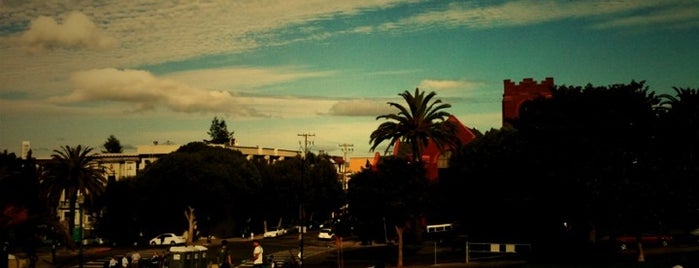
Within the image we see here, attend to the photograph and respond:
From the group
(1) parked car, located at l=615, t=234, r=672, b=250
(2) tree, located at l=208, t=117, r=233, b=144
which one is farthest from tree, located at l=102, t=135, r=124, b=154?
(1) parked car, located at l=615, t=234, r=672, b=250

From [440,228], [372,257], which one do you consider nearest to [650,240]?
[372,257]

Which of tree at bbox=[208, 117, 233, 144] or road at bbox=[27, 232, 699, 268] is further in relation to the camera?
tree at bbox=[208, 117, 233, 144]

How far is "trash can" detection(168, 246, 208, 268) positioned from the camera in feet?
122

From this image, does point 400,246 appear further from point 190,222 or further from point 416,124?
point 190,222

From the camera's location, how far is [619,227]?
43.5 m

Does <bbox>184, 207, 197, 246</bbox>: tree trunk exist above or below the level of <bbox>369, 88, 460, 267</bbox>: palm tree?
below

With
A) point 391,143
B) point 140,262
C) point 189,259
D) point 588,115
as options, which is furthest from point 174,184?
point 588,115

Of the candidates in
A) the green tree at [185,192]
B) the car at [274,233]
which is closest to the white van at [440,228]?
the green tree at [185,192]

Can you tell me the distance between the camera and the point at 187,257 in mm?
37906

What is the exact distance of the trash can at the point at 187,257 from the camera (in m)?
37.2

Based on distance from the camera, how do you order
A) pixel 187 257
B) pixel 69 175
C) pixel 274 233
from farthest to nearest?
pixel 274 233
pixel 69 175
pixel 187 257

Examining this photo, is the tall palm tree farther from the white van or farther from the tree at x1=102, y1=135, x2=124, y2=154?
the tree at x1=102, y1=135, x2=124, y2=154

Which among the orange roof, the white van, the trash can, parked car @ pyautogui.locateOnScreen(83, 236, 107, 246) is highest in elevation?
the orange roof

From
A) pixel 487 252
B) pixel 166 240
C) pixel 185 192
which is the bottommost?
pixel 166 240
